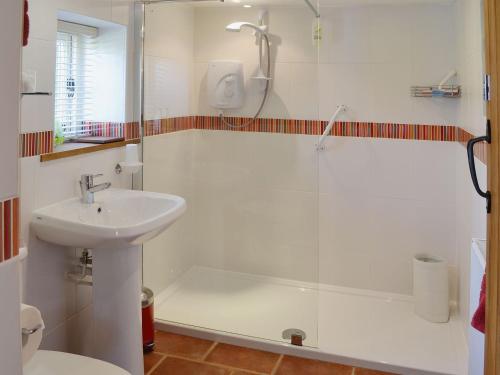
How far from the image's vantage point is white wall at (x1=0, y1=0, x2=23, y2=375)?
0.53 m

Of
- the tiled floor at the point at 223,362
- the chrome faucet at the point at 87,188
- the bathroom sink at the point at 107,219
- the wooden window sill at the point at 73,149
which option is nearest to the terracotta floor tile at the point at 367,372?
the tiled floor at the point at 223,362

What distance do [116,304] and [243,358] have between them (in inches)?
30.7

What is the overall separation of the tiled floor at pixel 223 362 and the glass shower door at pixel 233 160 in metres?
0.20

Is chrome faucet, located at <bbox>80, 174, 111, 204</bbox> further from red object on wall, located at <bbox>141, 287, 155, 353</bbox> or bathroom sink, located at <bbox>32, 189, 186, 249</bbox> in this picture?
red object on wall, located at <bbox>141, 287, 155, 353</bbox>

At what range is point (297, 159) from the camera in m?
3.01

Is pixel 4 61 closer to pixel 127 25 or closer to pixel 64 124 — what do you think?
pixel 64 124

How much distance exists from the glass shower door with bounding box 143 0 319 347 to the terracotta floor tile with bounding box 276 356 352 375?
1.04ft

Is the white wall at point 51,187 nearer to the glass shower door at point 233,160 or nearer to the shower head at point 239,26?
the glass shower door at point 233,160

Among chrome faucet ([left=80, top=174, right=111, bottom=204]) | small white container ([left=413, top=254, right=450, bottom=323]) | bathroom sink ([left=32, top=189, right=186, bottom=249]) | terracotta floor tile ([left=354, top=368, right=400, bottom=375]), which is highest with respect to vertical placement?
chrome faucet ([left=80, top=174, right=111, bottom=204])

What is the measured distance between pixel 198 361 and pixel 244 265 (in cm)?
84

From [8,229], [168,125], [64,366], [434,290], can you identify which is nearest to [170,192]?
[168,125]

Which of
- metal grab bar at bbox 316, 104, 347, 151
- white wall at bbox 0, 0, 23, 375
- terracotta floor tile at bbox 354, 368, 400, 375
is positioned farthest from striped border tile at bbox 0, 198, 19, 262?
metal grab bar at bbox 316, 104, 347, 151

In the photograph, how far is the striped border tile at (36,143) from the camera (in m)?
1.89

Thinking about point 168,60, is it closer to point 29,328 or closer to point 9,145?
point 29,328
